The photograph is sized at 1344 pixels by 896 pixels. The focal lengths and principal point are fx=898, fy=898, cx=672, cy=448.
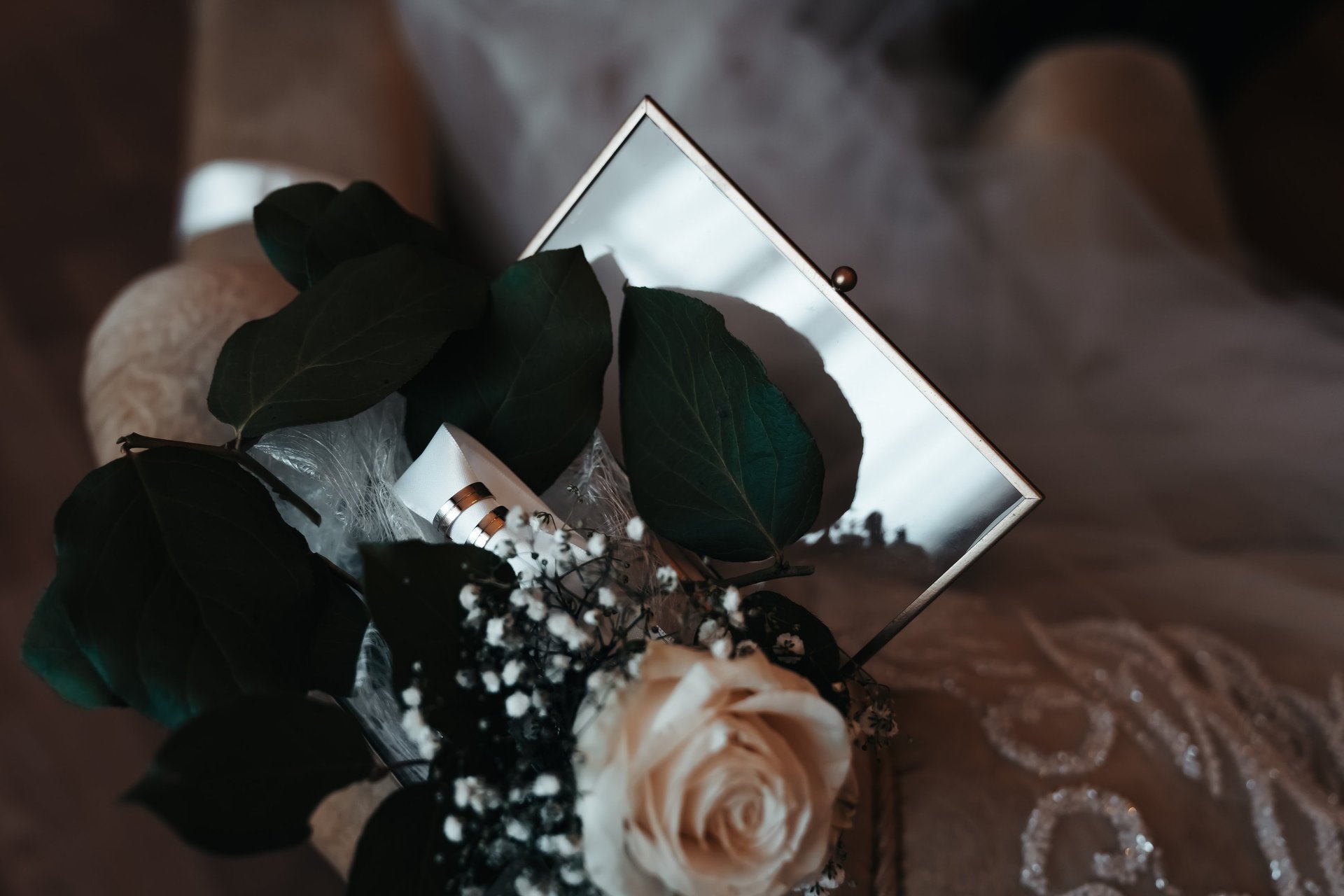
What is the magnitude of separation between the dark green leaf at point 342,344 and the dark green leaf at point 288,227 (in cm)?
7

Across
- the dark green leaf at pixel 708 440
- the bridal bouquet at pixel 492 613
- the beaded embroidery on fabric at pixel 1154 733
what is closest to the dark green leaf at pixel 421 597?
the bridal bouquet at pixel 492 613

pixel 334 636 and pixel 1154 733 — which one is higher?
pixel 334 636

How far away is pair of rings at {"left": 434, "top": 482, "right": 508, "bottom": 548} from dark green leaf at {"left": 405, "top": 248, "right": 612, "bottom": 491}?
0.05 metres

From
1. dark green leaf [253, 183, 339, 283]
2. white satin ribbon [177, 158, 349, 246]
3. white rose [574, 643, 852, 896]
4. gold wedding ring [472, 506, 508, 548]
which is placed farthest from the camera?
white satin ribbon [177, 158, 349, 246]

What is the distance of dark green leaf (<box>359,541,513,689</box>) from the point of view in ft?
1.24

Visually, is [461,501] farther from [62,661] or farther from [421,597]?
[62,661]

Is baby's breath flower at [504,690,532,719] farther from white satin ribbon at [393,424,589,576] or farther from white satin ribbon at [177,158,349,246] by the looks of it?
white satin ribbon at [177,158,349,246]

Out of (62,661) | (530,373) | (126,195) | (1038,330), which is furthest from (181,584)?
(126,195)

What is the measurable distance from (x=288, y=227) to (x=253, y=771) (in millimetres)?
323

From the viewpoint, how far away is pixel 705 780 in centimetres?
34

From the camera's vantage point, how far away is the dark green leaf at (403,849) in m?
0.37

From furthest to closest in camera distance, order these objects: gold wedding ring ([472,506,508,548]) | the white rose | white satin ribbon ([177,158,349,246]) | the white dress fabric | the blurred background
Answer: the blurred background, white satin ribbon ([177,158,349,246]), the white dress fabric, gold wedding ring ([472,506,508,548]), the white rose

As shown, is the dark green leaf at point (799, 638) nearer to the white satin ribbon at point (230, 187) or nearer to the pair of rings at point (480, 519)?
the pair of rings at point (480, 519)

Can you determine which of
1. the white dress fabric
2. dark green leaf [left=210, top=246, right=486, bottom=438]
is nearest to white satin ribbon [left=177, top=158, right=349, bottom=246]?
the white dress fabric
